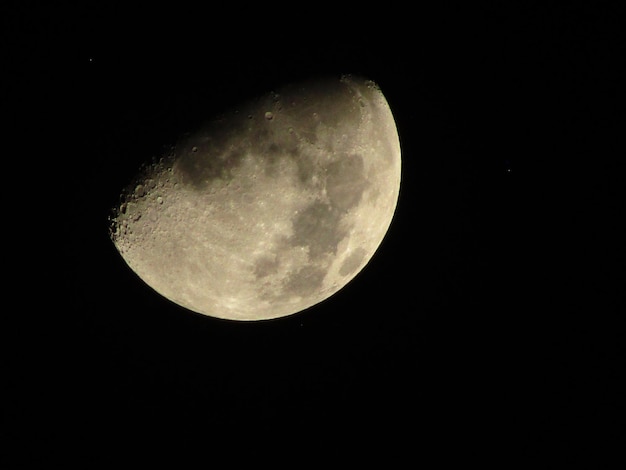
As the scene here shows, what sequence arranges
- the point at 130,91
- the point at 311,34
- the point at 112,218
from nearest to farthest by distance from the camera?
the point at 130,91
the point at 311,34
the point at 112,218

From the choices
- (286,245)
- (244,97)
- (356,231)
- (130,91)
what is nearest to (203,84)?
(244,97)

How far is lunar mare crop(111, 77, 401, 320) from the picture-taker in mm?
2119

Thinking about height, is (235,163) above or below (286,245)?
above

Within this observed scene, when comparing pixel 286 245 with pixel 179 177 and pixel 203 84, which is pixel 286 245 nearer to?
pixel 179 177

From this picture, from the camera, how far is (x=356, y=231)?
257 centimetres

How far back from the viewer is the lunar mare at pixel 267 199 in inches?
83.4

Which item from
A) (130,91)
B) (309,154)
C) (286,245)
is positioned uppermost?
(130,91)

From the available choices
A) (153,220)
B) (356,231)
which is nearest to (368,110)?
(356,231)

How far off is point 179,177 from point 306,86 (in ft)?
2.63

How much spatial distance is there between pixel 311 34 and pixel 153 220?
4.23 ft

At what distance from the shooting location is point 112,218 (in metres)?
2.47

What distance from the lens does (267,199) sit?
7.16 ft

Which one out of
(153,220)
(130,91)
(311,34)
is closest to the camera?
(130,91)

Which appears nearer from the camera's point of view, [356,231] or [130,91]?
[130,91]
